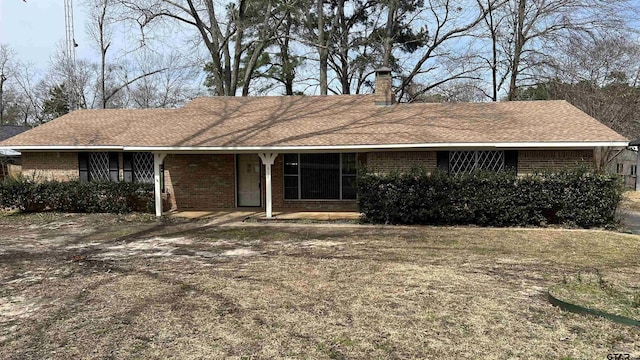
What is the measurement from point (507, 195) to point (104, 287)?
9185 millimetres

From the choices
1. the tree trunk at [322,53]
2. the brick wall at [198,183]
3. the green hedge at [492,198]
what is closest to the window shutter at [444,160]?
the green hedge at [492,198]

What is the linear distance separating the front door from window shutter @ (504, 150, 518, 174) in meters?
7.66

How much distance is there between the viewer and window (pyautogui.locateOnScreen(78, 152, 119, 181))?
1426 cm

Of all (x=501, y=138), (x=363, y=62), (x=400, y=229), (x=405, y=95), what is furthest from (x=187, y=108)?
(x=405, y=95)

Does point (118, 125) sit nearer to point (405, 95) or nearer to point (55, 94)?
point (405, 95)

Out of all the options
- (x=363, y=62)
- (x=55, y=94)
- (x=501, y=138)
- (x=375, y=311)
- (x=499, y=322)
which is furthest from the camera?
(x=55, y=94)

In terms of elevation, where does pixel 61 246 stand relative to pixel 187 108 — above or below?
below

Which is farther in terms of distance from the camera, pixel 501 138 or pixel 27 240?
pixel 501 138

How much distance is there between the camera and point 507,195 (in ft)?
35.0

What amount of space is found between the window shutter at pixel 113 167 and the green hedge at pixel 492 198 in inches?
334

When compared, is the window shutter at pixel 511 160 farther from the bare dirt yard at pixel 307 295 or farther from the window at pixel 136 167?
the window at pixel 136 167

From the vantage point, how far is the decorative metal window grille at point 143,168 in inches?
556

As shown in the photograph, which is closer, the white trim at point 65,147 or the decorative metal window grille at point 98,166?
the white trim at point 65,147

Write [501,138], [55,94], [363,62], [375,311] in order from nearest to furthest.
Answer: [375,311]
[501,138]
[363,62]
[55,94]
